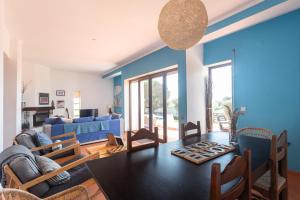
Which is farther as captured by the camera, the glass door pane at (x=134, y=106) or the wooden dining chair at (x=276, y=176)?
the glass door pane at (x=134, y=106)

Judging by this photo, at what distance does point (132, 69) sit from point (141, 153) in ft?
14.8

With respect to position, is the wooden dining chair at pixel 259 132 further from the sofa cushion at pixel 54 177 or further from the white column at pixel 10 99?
the white column at pixel 10 99

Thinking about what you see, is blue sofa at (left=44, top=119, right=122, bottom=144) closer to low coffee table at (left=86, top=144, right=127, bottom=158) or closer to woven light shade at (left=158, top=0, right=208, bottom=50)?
low coffee table at (left=86, top=144, right=127, bottom=158)

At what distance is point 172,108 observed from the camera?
4496mm

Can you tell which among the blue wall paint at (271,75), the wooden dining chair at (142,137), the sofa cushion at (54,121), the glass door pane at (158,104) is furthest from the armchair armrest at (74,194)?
the glass door pane at (158,104)

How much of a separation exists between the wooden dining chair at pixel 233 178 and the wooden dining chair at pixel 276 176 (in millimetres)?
553

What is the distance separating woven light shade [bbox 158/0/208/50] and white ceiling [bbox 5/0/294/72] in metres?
1.04

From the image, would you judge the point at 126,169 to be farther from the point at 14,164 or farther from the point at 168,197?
the point at 14,164

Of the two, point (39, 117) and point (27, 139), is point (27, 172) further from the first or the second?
point (39, 117)

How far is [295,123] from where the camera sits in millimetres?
2549

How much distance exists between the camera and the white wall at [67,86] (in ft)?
19.3

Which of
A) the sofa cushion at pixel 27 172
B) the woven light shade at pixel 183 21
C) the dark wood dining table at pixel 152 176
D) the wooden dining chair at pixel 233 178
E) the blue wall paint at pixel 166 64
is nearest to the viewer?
the wooden dining chair at pixel 233 178

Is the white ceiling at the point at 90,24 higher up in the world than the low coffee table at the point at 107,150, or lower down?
higher up

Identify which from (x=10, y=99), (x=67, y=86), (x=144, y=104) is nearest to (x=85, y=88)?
(x=67, y=86)
